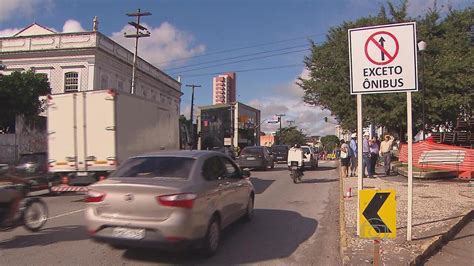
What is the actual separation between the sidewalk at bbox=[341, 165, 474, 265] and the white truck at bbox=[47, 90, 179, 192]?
20.9ft

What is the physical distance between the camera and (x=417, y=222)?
9273 millimetres

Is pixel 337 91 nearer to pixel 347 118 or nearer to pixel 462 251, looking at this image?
pixel 347 118

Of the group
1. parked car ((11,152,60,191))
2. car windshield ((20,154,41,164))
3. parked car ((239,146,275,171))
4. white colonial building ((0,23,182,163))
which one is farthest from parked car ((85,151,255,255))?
white colonial building ((0,23,182,163))

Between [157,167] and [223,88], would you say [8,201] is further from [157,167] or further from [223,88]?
[223,88]

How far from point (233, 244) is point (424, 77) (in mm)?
23274

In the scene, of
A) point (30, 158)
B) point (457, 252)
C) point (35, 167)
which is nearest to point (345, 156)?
point (35, 167)

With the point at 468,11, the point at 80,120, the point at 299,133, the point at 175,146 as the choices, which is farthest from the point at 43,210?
the point at 299,133

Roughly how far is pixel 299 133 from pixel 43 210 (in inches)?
4600

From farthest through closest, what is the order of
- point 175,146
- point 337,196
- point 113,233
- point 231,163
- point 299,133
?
point 299,133 < point 175,146 < point 337,196 < point 231,163 < point 113,233

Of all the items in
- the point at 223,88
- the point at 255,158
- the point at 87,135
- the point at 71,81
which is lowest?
the point at 255,158

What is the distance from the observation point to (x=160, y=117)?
16.9 meters

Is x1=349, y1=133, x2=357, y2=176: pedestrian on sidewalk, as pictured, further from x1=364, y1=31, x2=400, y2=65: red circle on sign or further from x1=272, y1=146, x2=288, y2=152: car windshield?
x1=272, y1=146, x2=288, y2=152: car windshield

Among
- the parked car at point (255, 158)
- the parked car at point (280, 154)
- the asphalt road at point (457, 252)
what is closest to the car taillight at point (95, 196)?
the asphalt road at point (457, 252)

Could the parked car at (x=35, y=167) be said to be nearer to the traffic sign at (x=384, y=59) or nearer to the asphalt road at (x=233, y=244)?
the asphalt road at (x=233, y=244)
